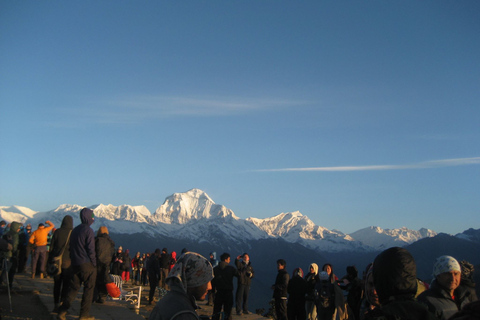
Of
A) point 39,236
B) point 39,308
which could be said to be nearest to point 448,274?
point 39,308

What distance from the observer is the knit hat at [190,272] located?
10.4 ft

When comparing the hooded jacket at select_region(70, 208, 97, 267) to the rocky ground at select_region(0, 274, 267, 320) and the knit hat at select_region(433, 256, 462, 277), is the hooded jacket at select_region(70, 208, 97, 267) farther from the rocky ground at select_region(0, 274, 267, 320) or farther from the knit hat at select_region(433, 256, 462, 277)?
the knit hat at select_region(433, 256, 462, 277)

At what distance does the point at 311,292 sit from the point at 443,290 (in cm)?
629

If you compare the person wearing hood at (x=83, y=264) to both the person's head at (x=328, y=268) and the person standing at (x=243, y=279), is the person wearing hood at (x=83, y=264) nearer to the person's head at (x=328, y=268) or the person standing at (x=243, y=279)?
the person's head at (x=328, y=268)

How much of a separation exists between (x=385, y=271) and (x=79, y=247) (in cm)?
621

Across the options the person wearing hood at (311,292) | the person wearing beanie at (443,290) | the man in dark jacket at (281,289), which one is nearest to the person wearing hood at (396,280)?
the person wearing beanie at (443,290)

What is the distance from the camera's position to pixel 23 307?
8.84m

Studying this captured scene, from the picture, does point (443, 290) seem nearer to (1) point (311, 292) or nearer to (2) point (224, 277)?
(1) point (311, 292)

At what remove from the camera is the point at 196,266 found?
3270mm

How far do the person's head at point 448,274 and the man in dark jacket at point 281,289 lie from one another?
23.5ft

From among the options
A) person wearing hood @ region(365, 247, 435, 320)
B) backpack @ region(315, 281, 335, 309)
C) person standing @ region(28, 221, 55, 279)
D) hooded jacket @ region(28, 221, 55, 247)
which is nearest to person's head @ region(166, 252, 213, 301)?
person wearing hood @ region(365, 247, 435, 320)

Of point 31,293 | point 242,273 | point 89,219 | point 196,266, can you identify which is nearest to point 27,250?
point 31,293

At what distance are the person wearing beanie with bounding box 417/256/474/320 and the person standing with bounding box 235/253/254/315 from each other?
31.5 ft

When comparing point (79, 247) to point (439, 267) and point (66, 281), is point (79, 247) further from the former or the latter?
point (439, 267)
